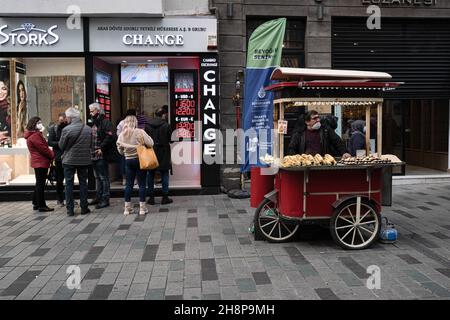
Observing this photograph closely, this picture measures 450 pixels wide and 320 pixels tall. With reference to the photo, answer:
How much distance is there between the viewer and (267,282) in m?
4.78

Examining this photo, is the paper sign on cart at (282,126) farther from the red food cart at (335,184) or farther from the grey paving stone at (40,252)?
the grey paving stone at (40,252)

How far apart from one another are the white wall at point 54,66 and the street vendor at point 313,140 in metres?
5.48

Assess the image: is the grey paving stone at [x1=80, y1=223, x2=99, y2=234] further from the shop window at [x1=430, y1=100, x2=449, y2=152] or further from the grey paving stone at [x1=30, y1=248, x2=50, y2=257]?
the shop window at [x1=430, y1=100, x2=449, y2=152]

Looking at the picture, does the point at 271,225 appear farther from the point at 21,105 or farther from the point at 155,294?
the point at 21,105

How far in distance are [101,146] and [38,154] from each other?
1.11m

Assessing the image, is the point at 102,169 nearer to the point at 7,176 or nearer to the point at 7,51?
the point at 7,176

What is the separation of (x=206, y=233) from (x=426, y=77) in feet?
23.6

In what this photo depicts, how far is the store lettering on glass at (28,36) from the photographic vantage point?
9383 mm

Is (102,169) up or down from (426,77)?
down

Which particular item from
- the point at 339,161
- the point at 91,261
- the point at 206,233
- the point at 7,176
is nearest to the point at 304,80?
the point at 339,161

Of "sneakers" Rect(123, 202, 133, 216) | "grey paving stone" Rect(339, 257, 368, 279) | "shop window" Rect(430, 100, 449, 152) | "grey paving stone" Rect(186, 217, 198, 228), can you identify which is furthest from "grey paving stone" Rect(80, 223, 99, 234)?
"shop window" Rect(430, 100, 449, 152)

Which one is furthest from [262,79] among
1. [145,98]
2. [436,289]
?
[436,289]

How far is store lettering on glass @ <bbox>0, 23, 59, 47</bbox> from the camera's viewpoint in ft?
30.8

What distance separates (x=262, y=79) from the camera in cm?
833
